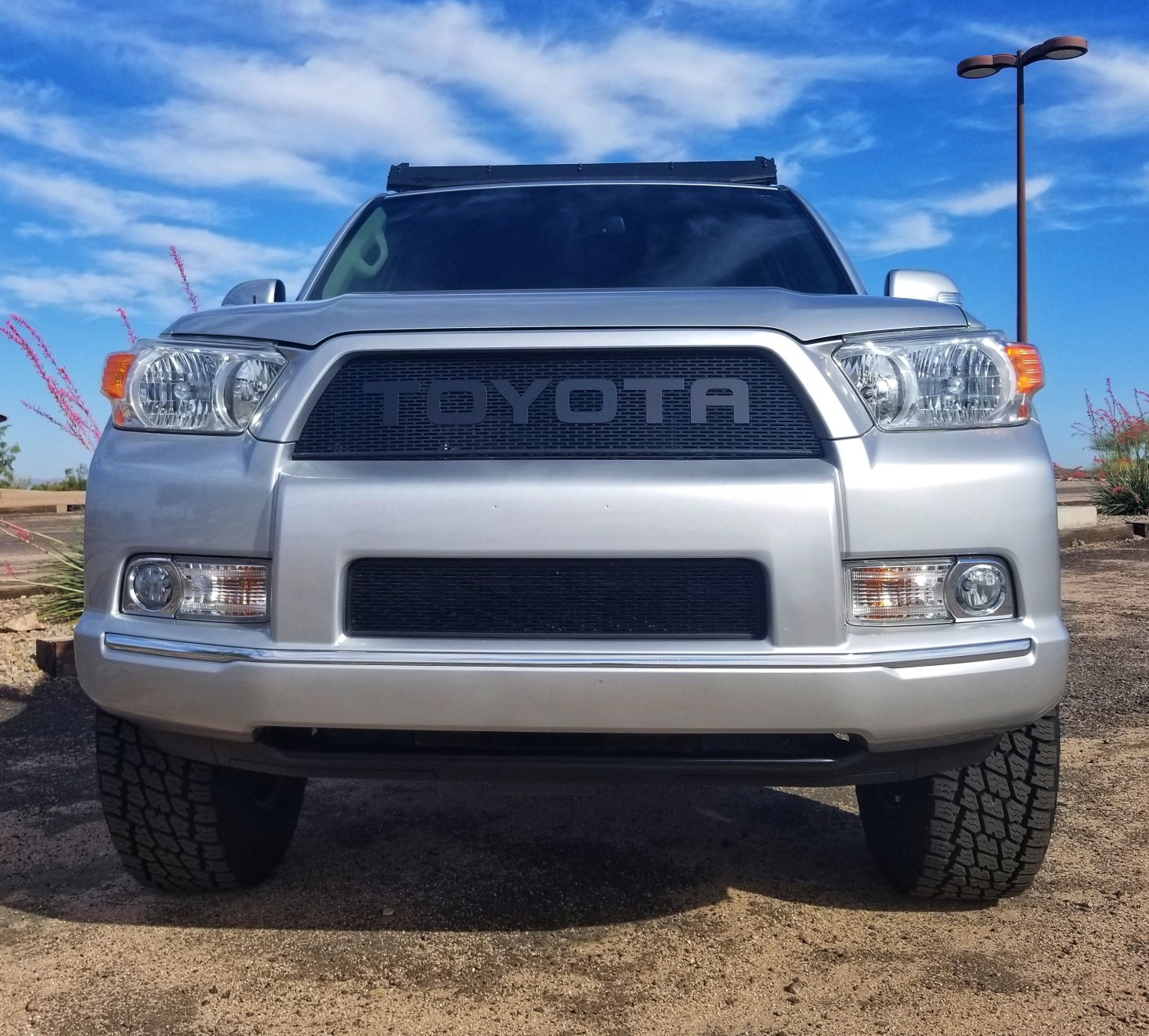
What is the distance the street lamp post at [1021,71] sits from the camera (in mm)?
13695

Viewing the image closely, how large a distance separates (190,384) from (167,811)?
40.2 inches

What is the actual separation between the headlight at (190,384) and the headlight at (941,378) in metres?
1.26

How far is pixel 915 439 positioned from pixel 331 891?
184 centimetres

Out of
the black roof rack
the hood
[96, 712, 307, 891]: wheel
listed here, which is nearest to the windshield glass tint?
the black roof rack

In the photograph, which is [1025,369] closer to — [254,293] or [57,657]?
[254,293]

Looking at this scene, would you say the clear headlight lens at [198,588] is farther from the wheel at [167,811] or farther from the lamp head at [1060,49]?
the lamp head at [1060,49]

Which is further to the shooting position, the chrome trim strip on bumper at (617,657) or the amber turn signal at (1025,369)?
the amber turn signal at (1025,369)

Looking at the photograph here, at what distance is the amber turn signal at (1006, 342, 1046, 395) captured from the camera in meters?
2.33

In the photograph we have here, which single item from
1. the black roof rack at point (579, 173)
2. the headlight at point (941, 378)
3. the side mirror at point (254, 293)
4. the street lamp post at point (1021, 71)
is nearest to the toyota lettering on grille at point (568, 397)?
the headlight at point (941, 378)

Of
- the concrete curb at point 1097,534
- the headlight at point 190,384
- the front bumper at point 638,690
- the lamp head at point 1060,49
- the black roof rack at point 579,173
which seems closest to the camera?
the front bumper at point 638,690

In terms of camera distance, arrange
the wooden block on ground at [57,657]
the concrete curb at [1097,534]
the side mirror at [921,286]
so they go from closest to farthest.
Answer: the side mirror at [921,286] < the wooden block on ground at [57,657] < the concrete curb at [1097,534]

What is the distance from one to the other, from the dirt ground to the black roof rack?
2188mm

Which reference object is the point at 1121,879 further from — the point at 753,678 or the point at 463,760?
the point at 463,760

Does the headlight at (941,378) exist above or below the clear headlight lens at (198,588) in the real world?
above
